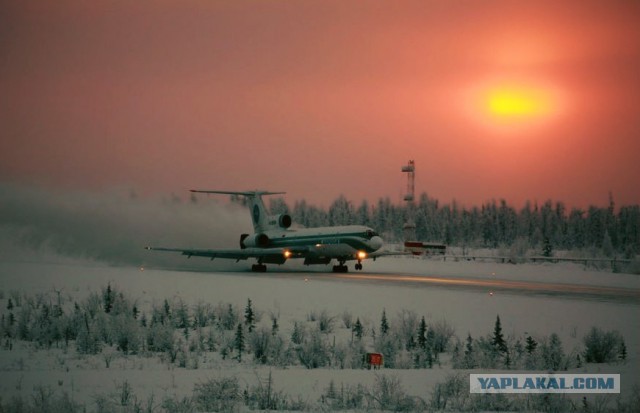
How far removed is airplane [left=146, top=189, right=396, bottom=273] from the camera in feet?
173

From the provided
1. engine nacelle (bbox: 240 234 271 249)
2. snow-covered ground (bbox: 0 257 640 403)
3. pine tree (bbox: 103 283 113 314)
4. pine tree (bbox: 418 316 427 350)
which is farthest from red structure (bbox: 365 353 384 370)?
engine nacelle (bbox: 240 234 271 249)

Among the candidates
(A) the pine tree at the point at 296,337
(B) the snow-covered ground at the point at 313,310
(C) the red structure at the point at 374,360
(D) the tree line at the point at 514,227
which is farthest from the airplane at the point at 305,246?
(D) the tree line at the point at 514,227

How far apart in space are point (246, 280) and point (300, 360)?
2303cm

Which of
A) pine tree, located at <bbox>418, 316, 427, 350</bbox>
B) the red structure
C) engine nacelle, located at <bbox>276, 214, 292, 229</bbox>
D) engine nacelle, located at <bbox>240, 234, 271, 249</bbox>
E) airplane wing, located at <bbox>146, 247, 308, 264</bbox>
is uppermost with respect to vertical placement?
engine nacelle, located at <bbox>276, 214, 292, 229</bbox>

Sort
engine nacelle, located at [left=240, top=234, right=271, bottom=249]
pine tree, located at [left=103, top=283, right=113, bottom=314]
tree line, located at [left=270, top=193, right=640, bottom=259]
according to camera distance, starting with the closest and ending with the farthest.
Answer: pine tree, located at [left=103, top=283, right=113, bottom=314], engine nacelle, located at [left=240, top=234, right=271, bottom=249], tree line, located at [left=270, top=193, right=640, bottom=259]

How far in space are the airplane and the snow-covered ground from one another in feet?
28.4

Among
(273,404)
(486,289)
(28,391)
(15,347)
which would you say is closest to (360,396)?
(273,404)

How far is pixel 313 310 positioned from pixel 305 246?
26.9 m

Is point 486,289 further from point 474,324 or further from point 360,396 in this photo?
point 360,396

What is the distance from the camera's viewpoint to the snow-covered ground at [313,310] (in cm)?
1625

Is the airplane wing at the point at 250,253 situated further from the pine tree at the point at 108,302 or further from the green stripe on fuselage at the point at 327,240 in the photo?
the pine tree at the point at 108,302

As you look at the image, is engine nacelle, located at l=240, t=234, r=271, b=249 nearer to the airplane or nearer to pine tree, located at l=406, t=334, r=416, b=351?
the airplane

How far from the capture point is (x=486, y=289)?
Answer: 37812 mm

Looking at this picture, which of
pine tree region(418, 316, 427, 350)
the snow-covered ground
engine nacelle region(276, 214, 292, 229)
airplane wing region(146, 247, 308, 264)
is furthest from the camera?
engine nacelle region(276, 214, 292, 229)
